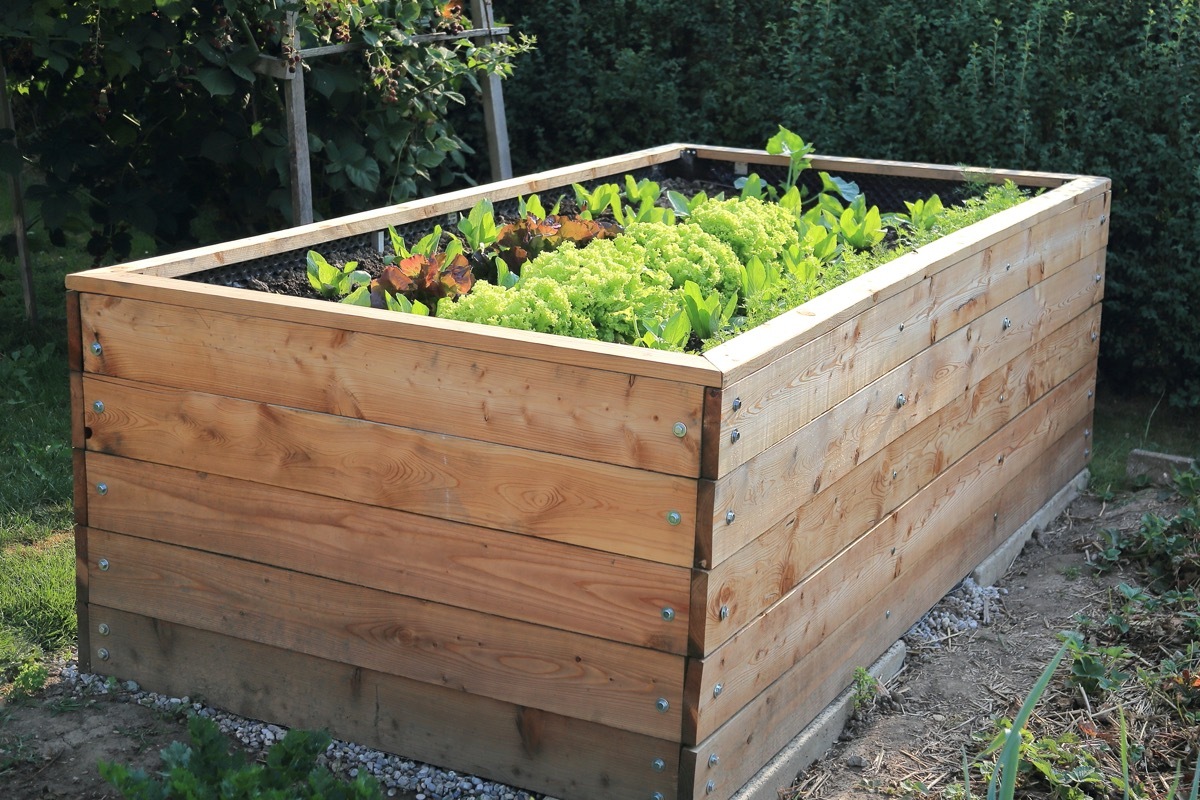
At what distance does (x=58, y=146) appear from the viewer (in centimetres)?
498

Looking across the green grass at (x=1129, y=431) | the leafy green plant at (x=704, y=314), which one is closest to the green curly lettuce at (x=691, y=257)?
the leafy green plant at (x=704, y=314)

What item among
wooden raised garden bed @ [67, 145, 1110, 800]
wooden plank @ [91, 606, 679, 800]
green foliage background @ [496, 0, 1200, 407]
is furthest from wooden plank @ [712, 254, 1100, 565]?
green foliage background @ [496, 0, 1200, 407]

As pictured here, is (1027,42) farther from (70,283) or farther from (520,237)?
(70,283)

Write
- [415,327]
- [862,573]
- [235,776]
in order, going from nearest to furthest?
1. [235,776]
2. [415,327]
3. [862,573]

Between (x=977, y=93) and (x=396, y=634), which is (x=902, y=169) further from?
(x=396, y=634)

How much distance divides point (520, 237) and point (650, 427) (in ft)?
4.72

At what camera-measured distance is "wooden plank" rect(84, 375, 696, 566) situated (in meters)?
2.36

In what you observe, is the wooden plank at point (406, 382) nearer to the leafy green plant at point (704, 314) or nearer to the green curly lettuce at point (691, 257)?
the leafy green plant at point (704, 314)

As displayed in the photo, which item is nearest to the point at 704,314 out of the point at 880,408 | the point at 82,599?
the point at 880,408

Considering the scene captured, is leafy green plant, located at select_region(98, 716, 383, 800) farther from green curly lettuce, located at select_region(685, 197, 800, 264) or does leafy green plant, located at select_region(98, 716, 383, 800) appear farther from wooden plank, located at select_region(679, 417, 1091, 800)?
green curly lettuce, located at select_region(685, 197, 800, 264)

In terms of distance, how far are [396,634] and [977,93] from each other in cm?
382

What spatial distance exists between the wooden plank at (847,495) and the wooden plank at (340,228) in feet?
4.84

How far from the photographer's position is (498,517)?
2.50 metres

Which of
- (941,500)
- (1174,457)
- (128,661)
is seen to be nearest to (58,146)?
(128,661)
